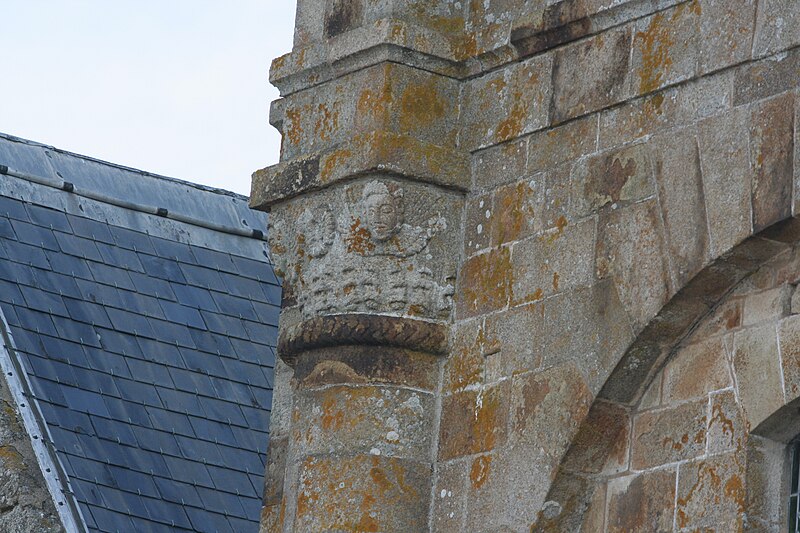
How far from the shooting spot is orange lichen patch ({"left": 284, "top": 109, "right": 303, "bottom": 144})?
7980 millimetres

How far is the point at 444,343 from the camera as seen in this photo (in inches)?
291

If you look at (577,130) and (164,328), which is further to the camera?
(164,328)

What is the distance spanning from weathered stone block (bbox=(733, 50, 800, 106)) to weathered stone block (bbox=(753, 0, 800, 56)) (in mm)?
32

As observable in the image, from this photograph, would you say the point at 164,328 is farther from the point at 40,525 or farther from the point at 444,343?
the point at 444,343

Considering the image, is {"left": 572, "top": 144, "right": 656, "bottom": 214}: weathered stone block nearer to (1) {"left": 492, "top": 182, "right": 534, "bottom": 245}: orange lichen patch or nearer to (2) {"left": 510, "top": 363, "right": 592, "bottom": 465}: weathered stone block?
(1) {"left": 492, "top": 182, "right": 534, "bottom": 245}: orange lichen patch

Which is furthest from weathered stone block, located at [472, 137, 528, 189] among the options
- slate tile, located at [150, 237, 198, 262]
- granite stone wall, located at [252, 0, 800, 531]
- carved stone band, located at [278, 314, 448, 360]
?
slate tile, located at [150, 237, 198, 262]

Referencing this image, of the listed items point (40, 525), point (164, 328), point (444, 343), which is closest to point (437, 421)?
point (444, 343)

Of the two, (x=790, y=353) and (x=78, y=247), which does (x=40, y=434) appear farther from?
(x=790, y=353)

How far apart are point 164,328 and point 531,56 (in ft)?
18.8

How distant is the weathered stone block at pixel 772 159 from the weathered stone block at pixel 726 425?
22.4 inches

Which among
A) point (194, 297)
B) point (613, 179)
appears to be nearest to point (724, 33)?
point (613, 179)

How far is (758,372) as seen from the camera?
21.0ft

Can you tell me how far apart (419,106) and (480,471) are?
1370 mm

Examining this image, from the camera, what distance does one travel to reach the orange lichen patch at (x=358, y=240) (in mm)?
7449
